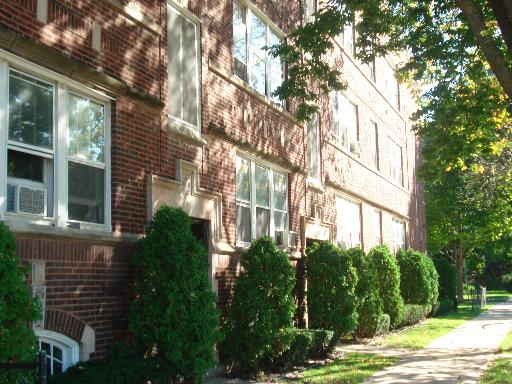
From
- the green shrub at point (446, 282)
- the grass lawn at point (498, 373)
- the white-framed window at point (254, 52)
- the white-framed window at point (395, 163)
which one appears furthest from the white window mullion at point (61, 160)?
the green shrub at point (446, 282)

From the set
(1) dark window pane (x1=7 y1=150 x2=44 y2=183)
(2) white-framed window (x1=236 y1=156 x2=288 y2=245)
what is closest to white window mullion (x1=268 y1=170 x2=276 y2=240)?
(2) white-framed window (x1=236 y1=156 x2=288 y2=245)

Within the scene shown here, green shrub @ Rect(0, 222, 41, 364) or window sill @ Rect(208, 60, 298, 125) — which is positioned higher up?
window sill @ Rect(208, 60, 298, 125)

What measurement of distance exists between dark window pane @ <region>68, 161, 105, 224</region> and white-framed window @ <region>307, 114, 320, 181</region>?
325 inches

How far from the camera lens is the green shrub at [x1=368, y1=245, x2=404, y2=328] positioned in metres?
18.7

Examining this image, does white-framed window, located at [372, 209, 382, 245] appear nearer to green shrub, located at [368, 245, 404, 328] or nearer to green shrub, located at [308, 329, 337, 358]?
green shrub, located at [368, 245, 404, 328]

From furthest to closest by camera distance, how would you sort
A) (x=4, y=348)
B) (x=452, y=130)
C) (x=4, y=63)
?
(x=452, y=130)
(x=4, y=63)
(x=4, y=348)

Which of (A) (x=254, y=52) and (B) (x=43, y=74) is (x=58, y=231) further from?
(A) (x=254, y=52)

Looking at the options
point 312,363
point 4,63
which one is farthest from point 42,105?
point 312,363

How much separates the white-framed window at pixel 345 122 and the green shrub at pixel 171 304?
10272 millimetres

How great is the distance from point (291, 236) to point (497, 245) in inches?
1419

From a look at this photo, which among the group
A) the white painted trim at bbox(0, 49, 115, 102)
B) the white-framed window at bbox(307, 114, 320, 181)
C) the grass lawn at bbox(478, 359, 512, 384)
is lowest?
the grass lawn at bbox(478, 359, 512, 384)

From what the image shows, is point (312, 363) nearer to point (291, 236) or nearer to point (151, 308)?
point (291, 236)

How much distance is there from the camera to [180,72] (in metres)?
10.4

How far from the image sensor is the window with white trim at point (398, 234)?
25.0 metres
